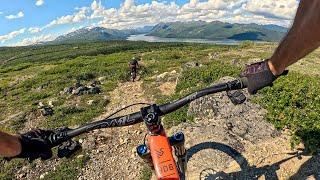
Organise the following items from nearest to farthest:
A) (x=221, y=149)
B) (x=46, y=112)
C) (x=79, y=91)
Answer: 1. (x=221, y=149)
2. (x=46, y=112)
3. (x=79, y=91)

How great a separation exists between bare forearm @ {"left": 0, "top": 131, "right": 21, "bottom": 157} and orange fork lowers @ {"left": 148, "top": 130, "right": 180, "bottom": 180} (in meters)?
1.66

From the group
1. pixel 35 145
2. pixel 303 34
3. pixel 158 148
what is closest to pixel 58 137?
pixel 35 145

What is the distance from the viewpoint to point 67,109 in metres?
21.4

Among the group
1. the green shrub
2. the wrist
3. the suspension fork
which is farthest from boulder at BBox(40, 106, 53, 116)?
the wrist

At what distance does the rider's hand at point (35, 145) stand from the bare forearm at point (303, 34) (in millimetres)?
3031

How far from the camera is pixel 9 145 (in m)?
4.38

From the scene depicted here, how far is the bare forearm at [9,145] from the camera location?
431 cm

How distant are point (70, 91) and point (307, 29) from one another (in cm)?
2516

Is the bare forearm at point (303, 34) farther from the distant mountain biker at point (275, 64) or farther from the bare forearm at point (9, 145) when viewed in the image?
the bare forearm at point (9, 145)

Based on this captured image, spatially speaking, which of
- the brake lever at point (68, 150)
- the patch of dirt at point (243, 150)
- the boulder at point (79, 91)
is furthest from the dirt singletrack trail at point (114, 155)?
the boulder at point (79, 91)

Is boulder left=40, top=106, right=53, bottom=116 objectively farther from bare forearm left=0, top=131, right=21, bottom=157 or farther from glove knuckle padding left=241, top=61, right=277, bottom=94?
glove knuckle padding left=241, top=61, right=277, bottom=94

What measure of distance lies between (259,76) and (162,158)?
1862 mm

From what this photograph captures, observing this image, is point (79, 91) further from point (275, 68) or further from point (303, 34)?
point (303, 34)

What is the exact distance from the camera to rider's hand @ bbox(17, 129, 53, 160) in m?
4.63
